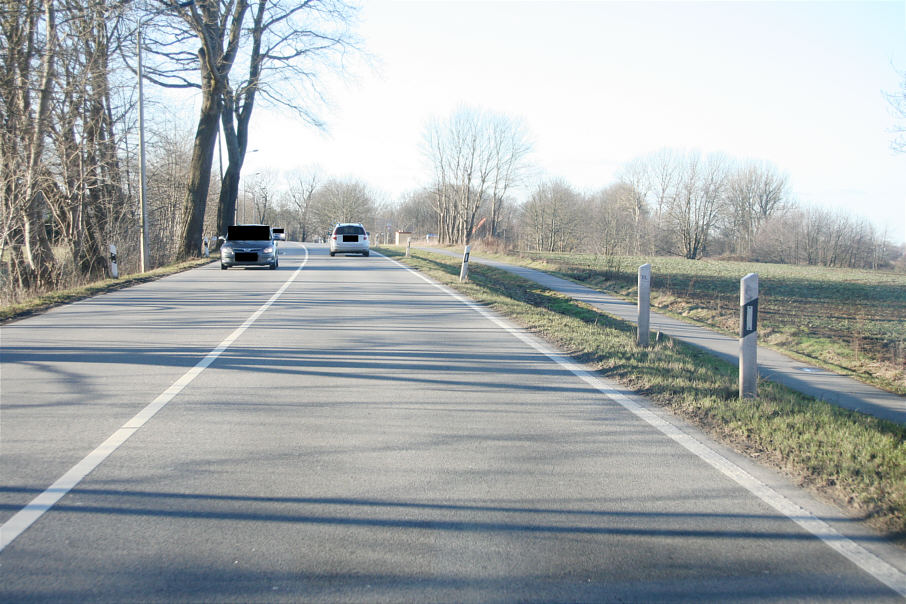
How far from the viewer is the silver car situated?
76.6ft

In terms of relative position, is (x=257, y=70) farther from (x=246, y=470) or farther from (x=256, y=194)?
(x=256, y=194)

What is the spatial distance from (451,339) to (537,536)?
248 inches

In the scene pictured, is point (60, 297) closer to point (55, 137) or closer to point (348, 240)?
point (55, 137)

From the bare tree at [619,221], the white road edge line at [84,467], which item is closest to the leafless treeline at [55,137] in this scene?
the white road edge line at [84,467]

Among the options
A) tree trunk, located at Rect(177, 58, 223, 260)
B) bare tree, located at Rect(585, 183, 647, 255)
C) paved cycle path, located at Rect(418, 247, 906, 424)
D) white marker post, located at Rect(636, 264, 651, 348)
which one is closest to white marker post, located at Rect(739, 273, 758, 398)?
paved cycle path, located at Rect(418, 247, 906, 424)

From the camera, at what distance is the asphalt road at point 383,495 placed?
311 centimetres

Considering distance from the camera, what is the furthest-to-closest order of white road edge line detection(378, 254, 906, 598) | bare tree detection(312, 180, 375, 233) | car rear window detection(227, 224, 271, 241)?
bare tree detection(312, 180, 375, 233) → car rear window detection(227, 224, 271, 241) → white road edge line detection(378, 254, 906, 598)

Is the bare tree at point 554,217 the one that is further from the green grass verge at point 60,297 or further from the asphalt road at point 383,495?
the asphalt road at point 383,495

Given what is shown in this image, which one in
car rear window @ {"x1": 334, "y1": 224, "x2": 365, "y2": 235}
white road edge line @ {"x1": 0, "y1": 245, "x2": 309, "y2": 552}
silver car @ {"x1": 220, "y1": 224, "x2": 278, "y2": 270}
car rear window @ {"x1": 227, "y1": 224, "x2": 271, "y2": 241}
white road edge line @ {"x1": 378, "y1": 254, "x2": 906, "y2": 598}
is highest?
car rear window @ {"x1": 334, "y1": 224, "x2": 365, "y2": 235}

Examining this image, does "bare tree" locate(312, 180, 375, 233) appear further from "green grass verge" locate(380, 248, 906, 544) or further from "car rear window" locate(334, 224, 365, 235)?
"green grass verge" locate(380, 248, 906, 544)

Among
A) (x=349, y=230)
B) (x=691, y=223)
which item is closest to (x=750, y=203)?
(x=691, y=223)

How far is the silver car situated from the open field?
12.1m

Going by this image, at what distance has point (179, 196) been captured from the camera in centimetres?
4641

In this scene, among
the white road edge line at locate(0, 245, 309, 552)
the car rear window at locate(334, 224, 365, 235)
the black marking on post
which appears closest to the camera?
the white road edge line at locate(0, 245, 309, 552)
